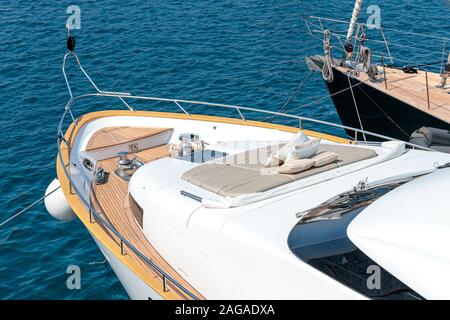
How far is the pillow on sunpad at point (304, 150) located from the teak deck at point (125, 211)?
282 centimetres

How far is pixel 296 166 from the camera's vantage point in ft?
33.8

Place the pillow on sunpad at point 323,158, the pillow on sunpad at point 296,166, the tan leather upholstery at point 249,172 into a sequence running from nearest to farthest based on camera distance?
the tan leather upholstery at point 249,172 → the pillow on sunpad at point 296,166 → the pillow on sunpad at point 323,158

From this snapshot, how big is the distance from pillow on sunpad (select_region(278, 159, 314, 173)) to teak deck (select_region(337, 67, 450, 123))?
7.49m

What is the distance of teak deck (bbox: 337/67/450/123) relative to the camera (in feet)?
55.9

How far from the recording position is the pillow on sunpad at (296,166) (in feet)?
33.7

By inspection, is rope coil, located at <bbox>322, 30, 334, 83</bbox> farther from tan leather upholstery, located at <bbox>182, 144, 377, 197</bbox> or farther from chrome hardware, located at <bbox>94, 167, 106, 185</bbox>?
chrome hardware, located at <bbox>94, 167, 106, 185</bbox>

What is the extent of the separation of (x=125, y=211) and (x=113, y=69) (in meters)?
16.8

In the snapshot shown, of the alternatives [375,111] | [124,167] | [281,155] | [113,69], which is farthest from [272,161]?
[113,69]

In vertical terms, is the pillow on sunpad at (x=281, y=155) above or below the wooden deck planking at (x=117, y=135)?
above

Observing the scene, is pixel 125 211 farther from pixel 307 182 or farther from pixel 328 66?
pixel 328 66

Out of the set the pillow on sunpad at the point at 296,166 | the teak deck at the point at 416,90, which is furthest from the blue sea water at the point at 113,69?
the pillow on sunpad at the point at 296,166

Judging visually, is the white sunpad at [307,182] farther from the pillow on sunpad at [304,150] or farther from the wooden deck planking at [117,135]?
the wooden deck planking at [117,135]

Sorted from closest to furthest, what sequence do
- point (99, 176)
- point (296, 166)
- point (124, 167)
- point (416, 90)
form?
point (296, 166)
point (99, 176)
point (124, 167)
point (416, 90)

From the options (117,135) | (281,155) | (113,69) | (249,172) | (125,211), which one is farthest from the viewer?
(113,69)
